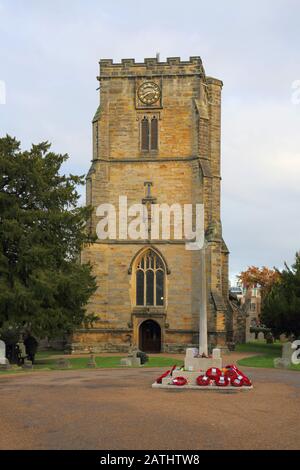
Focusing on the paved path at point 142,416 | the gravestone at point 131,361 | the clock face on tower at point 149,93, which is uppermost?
the clock face on tower at point 149,93

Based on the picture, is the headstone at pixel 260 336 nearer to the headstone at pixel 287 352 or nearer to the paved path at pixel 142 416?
the headstone at pixel 287 352

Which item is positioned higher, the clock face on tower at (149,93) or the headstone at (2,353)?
the clock face on tower at (149,93)

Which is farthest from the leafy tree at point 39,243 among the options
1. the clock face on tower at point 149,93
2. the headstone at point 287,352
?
the clock face on tower at point 149,93

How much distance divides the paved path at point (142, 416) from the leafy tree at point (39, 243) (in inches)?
301

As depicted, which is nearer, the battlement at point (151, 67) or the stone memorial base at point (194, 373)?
the stone memorial base at point (194, 373)

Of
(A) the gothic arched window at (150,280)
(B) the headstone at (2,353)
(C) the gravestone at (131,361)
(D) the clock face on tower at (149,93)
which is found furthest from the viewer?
(D) the clock face on tower at (149,93)

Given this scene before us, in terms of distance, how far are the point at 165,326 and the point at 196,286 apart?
3.37 metres

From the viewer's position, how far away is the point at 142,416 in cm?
1453

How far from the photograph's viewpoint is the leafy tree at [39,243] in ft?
101

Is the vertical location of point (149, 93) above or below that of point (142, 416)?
above

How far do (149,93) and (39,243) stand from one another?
18221 millimetres

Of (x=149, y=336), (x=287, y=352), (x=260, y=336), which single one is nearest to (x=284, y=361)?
(x=287, y=352)

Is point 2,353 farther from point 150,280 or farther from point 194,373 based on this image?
point 150,280

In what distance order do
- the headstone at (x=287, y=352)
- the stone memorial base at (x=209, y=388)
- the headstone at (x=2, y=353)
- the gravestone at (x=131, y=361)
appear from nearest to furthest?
the stone memorial base at (x=209, y=388), the headstone at (x=2, y=353), the headstone at (x=287, y=352), the gravestone at (x=131, y=361)
